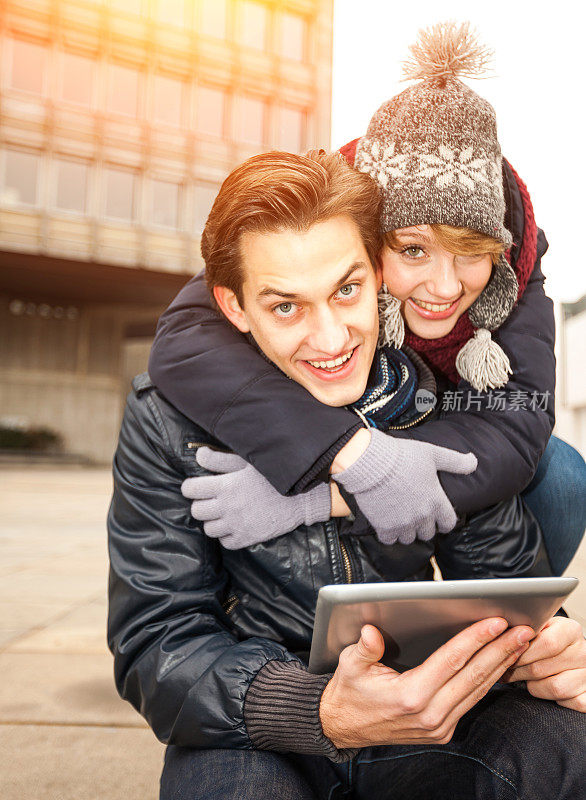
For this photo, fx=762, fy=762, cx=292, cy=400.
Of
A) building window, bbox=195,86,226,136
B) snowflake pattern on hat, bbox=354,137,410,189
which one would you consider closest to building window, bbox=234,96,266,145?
building window, bbox=195,86,226,136

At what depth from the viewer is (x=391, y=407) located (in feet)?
5.43

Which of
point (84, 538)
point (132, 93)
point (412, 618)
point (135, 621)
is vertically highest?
point (132, 93)

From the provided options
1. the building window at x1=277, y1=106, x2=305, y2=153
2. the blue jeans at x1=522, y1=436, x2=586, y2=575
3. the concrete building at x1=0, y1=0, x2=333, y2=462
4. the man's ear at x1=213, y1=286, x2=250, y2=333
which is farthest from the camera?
the building window at x1=277, y1=106, x2=305, y2=153

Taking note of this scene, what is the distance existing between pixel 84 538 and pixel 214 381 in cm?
525

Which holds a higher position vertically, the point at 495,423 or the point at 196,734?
the point at 495,423

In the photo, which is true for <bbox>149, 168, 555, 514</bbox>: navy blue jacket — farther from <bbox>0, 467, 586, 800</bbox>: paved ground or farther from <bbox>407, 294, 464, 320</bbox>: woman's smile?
<bbox>0, 467, 586, 800</bbox>: paved ground

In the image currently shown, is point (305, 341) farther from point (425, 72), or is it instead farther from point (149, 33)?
point (149, 33)

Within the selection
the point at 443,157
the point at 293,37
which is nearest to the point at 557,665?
the point at 443,157

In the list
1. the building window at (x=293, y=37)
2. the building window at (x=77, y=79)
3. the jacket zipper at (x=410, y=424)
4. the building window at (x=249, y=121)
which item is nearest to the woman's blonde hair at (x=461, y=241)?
the jacket zipper at (x=410, y=424)

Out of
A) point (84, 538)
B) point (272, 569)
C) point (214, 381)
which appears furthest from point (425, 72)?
point (84, 538)

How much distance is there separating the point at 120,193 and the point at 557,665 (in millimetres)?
24730

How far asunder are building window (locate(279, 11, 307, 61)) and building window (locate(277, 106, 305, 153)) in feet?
5.88

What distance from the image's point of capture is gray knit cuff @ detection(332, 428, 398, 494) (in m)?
1.42

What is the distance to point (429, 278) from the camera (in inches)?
67.1
